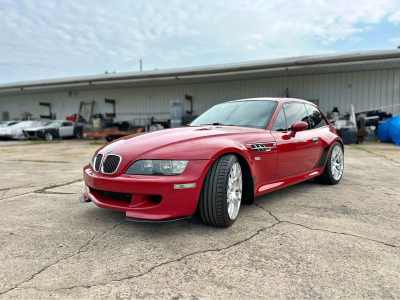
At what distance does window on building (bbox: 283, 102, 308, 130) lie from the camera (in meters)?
3.68

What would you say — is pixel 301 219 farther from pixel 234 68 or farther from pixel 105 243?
pixel 234 68

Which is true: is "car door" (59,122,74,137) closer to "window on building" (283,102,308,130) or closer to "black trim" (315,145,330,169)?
"window on building" (283,102,308,130)

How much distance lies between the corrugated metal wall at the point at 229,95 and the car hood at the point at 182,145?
16082 millimetres

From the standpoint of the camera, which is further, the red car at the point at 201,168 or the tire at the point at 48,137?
the tire at the point at 48,137

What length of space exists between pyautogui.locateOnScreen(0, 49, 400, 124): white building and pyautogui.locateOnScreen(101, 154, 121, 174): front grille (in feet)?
44.6

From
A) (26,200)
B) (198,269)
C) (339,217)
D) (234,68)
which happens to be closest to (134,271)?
(198,269)

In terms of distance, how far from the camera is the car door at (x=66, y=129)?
1798 cm

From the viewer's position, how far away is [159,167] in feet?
7.59

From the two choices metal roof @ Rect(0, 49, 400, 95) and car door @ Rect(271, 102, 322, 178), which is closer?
car door @ Rect(271, 102, 322, 178)

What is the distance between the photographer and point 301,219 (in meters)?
2.79

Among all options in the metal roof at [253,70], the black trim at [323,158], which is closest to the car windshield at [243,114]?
the black trim at [323,158]

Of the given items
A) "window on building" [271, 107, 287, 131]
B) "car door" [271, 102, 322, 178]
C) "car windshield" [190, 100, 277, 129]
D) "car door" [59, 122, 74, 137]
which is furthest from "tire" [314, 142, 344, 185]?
"car door" [59, 122, 74, 137]

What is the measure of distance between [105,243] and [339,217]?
87.0 inches

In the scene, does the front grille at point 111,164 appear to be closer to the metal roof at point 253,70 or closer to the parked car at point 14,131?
the metal roof at point 253,70
